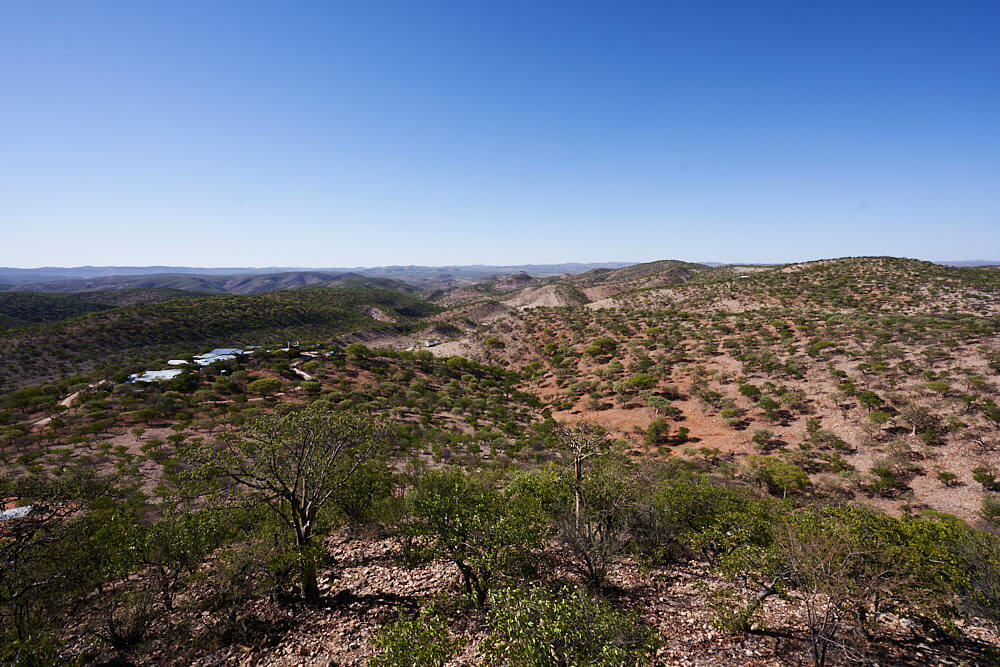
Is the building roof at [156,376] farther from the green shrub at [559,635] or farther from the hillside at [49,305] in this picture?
the hillside at [49,305]

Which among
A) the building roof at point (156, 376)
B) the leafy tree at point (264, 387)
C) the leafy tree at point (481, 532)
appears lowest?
the leafy tree at point (264, 387)

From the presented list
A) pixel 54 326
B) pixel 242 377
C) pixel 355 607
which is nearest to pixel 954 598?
pixel 355 607

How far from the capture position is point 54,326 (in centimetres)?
6166

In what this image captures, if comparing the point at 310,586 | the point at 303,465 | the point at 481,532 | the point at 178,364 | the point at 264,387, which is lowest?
the point at 264,387

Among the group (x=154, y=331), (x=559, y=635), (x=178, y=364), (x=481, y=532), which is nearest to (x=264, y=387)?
(x=178, y=364)

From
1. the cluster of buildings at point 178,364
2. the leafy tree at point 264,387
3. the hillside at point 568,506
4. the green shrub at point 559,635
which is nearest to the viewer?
the green shrub at point 559,635

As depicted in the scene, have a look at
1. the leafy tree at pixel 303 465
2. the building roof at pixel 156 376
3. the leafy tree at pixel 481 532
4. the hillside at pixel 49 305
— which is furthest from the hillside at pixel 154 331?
the leafy tree at pixel 481 532

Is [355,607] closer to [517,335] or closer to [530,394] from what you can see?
[530,394]

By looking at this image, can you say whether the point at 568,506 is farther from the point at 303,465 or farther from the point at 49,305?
the point at 49,305

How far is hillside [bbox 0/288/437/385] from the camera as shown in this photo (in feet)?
171

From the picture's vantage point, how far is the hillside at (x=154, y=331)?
52.1 metres

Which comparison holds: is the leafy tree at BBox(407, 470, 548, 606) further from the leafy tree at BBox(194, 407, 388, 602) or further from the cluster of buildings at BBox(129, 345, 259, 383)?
the cluster of buildings at BBox(129, 345, 259, 383)

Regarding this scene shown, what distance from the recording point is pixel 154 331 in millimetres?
67875

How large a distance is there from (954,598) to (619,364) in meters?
35.5
